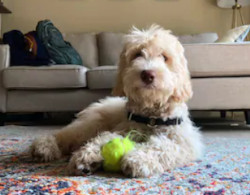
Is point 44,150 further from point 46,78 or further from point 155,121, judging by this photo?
point 46,78

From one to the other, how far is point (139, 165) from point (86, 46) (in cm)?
330

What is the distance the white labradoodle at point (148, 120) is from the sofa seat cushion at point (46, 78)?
138cm

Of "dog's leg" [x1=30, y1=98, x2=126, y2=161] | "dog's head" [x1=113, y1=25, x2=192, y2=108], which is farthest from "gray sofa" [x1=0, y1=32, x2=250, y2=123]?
"dog's head" [x1=113, y1=25, x2=192, y2=108]

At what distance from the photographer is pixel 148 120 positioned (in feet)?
5.31

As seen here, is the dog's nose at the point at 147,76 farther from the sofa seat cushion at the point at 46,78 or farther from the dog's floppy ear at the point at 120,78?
the sofa seat cushion at the point at 46,78

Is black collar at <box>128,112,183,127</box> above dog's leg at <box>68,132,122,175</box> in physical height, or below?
above

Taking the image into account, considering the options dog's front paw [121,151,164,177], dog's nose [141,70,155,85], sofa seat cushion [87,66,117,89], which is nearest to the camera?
dog's front paw [121,151,164,177]

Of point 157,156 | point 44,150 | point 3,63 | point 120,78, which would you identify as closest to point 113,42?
point 3,63

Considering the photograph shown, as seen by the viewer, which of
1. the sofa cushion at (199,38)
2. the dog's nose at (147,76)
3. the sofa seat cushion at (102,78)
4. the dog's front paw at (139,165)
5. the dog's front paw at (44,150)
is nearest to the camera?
the dog's front paw at (139,165)

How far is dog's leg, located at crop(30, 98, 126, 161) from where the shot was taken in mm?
1594

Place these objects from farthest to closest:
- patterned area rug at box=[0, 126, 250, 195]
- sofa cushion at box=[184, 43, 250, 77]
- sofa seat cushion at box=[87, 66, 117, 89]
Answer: sofa seat cushion at box=[87, 66, 117, 89], sofa cushion at box=[184, 43, 250, 77], patterned area rug at box=[0, 126, 250, 195]

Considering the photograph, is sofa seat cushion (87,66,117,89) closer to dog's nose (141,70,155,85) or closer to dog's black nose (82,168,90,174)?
dog's nose (141,70,155,85)

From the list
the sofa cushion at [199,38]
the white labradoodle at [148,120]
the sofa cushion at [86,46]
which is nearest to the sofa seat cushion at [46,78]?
the sofa cushion at [86,46]

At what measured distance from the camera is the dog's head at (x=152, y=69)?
4.78 ft
